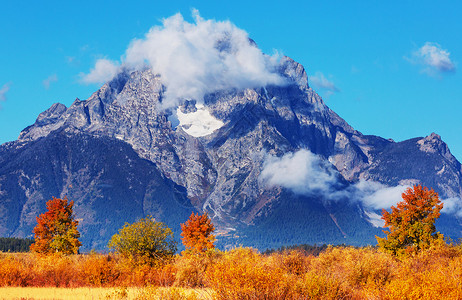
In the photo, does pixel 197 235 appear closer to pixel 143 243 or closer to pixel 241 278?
pixel 143 243

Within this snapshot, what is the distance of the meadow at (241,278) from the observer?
26.3m

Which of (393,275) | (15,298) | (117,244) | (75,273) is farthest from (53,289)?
(393,275)

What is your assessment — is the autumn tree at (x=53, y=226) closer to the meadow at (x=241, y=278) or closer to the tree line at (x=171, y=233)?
the tree line at (x=171, y=233)

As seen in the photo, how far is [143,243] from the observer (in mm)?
58125

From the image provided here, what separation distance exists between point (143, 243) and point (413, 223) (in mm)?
45010

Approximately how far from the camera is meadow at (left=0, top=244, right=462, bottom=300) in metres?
26.3

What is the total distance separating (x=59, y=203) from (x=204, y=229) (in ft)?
94.1

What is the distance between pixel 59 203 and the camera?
327ft

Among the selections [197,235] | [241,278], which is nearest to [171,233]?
[241,278]

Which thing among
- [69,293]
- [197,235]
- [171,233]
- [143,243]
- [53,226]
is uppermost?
[197,235]

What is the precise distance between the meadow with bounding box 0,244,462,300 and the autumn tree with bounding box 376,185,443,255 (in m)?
10.9

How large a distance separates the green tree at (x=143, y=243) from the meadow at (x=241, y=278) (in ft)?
4.77

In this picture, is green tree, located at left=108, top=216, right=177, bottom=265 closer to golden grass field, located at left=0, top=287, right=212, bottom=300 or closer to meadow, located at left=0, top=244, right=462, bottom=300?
meadow, located at left=0, top=244, right=462, bottom=300

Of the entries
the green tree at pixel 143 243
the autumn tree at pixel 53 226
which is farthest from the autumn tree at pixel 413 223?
the autumn tree at pixel 53 226
